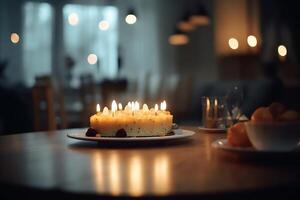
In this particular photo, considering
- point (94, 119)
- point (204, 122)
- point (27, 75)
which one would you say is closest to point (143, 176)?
point (94, 119)

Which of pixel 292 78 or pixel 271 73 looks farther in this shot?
pixel 271 73

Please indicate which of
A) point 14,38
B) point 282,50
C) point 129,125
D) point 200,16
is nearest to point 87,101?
point 200,16

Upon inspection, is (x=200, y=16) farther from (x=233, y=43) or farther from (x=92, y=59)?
(x=92, y=59)

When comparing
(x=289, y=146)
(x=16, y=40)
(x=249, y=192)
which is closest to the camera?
(x=249, y=192)

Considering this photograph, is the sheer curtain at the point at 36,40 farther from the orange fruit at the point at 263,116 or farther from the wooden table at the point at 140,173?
the orange fruit at the point at 263,116

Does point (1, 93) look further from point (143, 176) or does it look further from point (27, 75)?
point (143, 176)

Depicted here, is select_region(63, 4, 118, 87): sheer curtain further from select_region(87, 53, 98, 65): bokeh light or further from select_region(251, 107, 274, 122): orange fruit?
select_region(251, 107, 274, 122): orange fruit
